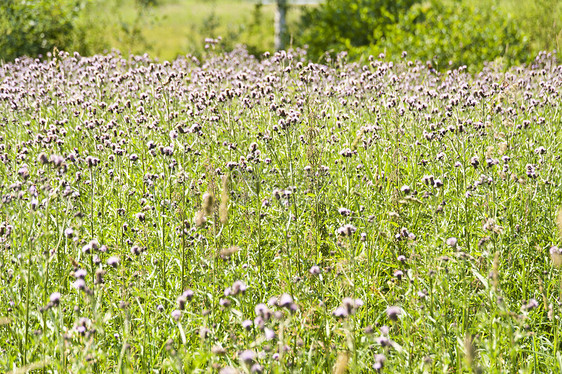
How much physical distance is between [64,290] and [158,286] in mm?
613

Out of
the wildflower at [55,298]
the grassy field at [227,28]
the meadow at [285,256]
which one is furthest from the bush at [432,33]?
the wildflower at [55,298]

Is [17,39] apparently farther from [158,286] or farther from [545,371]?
[545,371]

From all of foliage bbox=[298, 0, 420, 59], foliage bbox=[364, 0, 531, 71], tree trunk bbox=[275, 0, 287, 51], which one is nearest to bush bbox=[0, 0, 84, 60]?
tree trunk bbox=[275, 0, 287, 51]

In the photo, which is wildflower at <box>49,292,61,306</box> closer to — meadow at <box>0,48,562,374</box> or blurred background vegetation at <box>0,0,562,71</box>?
meadow at <box>0,48,562,374</box>

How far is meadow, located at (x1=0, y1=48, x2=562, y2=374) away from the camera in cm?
270

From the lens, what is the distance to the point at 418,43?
459 inches

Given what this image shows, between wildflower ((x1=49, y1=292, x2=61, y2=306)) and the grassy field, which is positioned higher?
the grassy field

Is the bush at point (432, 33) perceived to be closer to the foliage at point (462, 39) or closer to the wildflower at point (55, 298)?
the foliage at point (462, 39)

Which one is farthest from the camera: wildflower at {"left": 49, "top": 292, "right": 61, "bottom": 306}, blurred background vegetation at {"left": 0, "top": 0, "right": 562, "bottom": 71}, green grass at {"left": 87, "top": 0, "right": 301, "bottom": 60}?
green grass at {"left": 87, "top": 0, "right": 301, "bottom": 60}

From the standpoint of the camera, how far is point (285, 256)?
3508mm

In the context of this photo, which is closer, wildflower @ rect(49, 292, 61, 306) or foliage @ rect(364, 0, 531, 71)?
wildflower @ rect(49, 292, 61, 306)

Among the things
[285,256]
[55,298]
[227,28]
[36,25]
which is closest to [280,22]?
[227,28]

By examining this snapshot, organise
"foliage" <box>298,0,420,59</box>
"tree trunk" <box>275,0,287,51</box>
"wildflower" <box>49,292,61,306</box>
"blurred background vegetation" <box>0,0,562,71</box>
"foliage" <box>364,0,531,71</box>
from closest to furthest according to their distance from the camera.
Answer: "wildflower" <box>49,292,61,306</box> < "foliage" <box>364,0,531,71</box> < "blurred background vegetation" <box>0,0,562,71</box> < "foliage" <box>298,0,420,59</box> < "tree trunk" <box>275,0,287,51</box>

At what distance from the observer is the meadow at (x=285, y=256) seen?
8.85 feet
